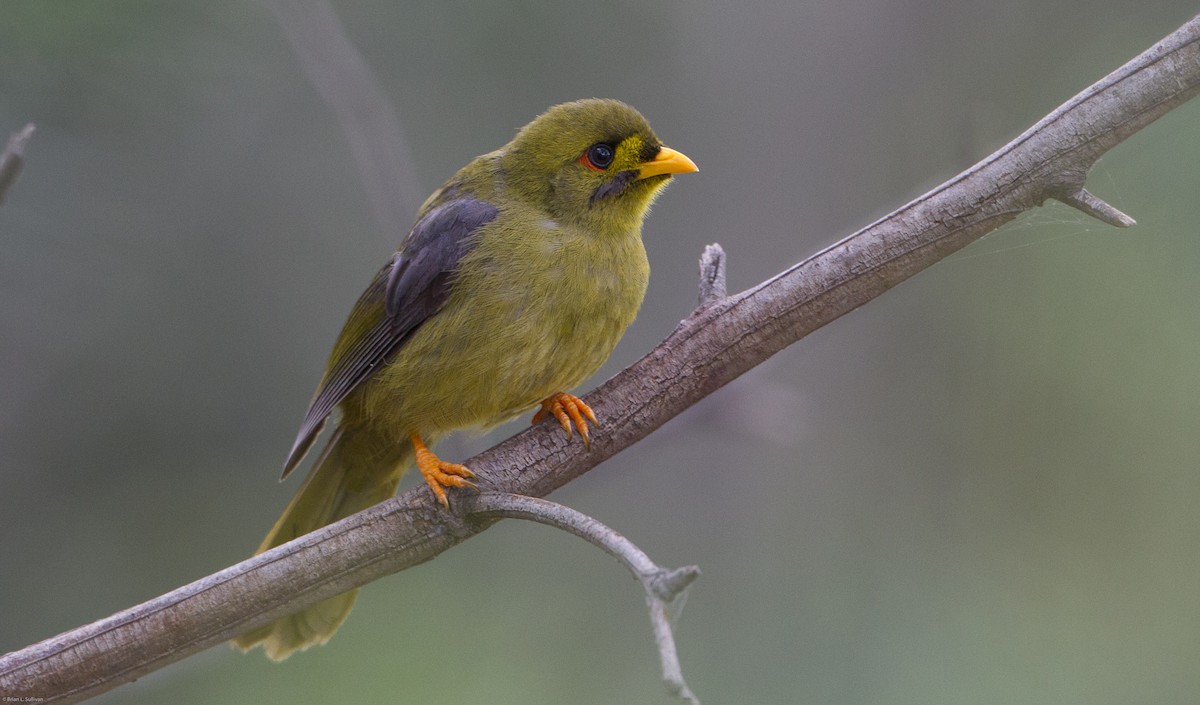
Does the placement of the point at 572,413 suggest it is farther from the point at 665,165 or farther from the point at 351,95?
the point at 351,95

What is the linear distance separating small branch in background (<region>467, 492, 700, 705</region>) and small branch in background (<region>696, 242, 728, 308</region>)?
2.69ft

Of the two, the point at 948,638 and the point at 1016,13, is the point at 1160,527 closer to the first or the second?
the point at 948,638

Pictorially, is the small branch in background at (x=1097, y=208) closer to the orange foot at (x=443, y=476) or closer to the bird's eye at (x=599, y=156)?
the bird's eye at (x=599, y=156)

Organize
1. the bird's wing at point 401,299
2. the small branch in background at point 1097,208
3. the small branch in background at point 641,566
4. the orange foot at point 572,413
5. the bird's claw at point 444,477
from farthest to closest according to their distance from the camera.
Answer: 1. the bird's wing at point 401,299
2. the orange foot at point 572,413
3. the bird's claw at point 444,477
4. the small branch in background at point 1097,208
5. the small branch in background at point 641,566

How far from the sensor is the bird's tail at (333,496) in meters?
3.64

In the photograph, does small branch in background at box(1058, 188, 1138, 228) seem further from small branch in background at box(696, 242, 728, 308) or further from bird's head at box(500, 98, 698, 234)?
bird's head at box(500, 98, 698, 234)

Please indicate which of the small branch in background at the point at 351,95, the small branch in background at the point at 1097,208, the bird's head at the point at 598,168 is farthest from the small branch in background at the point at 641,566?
the small branch in background at the point at 351,95

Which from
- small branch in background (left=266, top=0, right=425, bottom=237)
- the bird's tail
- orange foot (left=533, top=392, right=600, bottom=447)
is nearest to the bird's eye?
small branch in background (left=266, top=0, right=425, bottom=237)

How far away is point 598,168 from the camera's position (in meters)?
3.80

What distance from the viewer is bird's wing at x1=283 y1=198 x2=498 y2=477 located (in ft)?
11.9

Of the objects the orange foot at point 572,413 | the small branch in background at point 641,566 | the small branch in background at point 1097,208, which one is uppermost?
the small branch in background at point 1097,208

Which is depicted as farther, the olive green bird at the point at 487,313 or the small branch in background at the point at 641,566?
the olive green bird at the point at 487,313

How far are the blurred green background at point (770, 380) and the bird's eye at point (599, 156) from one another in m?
1.53

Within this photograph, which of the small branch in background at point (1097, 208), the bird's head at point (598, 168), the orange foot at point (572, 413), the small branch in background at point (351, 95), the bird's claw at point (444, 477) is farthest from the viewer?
the small branch in background at point (351, 95)
